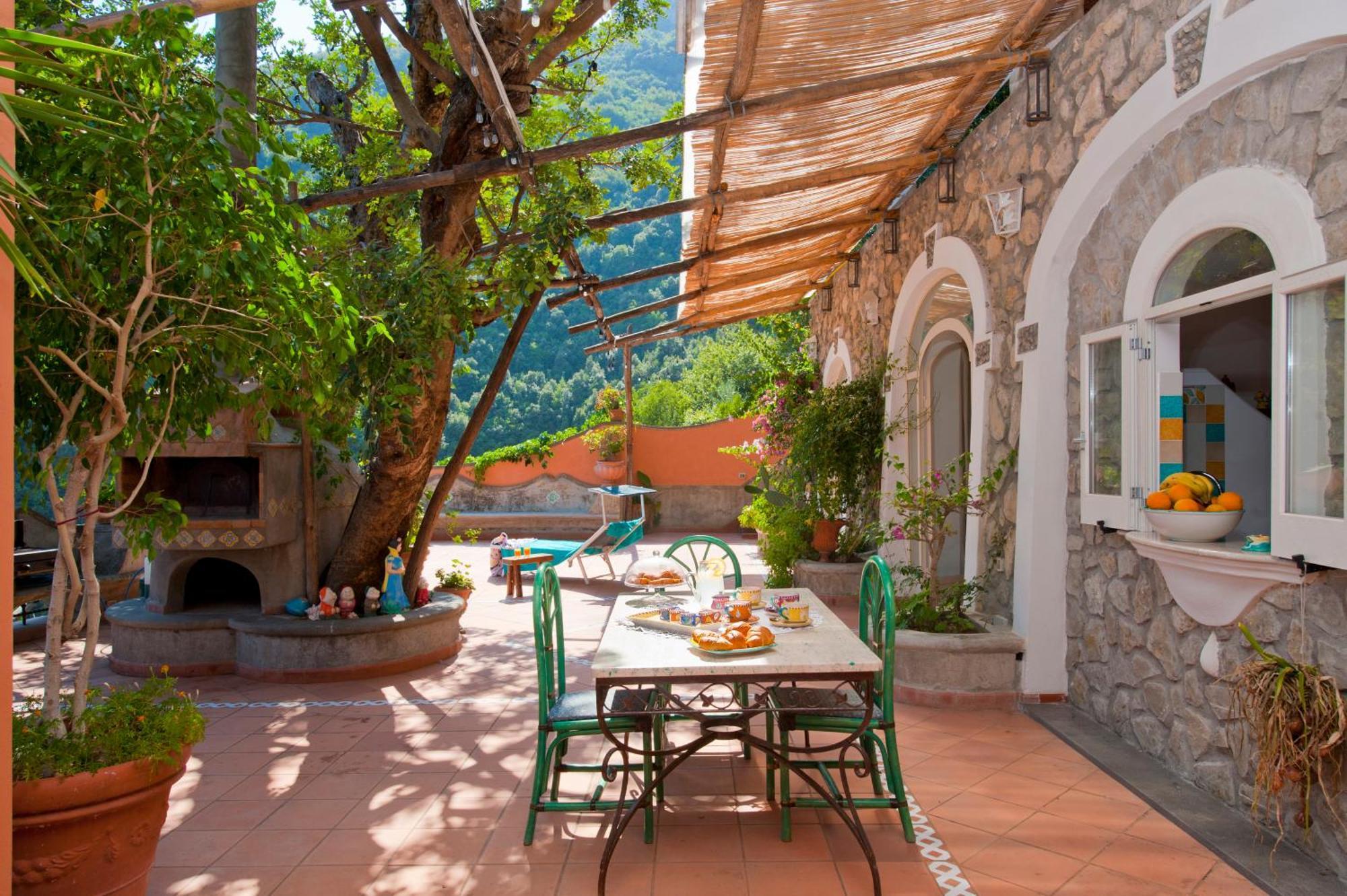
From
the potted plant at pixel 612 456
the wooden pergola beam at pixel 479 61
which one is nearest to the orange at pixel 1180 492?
the wooden pergola beam at pixel 479 61

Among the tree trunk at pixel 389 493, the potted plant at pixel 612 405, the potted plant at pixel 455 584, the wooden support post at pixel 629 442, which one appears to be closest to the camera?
the tree trunk at pixel 389 493

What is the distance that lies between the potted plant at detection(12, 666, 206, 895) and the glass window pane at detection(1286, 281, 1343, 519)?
3.47m

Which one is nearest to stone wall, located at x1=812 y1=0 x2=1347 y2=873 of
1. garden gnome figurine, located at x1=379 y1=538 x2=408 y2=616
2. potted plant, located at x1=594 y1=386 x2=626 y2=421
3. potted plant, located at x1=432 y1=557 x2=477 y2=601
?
garden gnome figurine, located at x1=379 y1=538 x2=408 y2=616

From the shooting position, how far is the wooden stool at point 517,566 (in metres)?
8.74

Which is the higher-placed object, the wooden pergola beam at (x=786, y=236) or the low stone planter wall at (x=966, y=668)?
the wooden pergola beam at (x=786, y=236)

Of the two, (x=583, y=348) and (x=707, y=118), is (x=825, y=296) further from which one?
(x=583, y=348)

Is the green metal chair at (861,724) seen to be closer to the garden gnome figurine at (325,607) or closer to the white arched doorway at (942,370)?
the white arched doorway at (942,370)

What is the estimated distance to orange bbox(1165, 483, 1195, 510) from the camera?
11.0ft

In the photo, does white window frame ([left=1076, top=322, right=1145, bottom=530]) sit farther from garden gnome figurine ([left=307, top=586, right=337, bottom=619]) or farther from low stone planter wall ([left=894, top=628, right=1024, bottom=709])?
garden gnome figurine ([left=307, top=586, right=337, bottom=619])

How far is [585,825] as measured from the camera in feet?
11.2

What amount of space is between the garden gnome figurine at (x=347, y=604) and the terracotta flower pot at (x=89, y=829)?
3.22 m

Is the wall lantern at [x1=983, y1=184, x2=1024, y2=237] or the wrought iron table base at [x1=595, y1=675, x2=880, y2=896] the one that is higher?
the wall lantern at [x1=983, y1=184, x2=1024, y2=237]

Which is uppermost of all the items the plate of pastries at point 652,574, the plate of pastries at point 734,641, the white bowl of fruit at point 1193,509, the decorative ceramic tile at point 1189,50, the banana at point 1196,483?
the decorative ceramic tile at point 1189,50

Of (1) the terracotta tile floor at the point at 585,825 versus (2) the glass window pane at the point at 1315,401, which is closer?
(2) the glass window pane at the point at 1315,401
